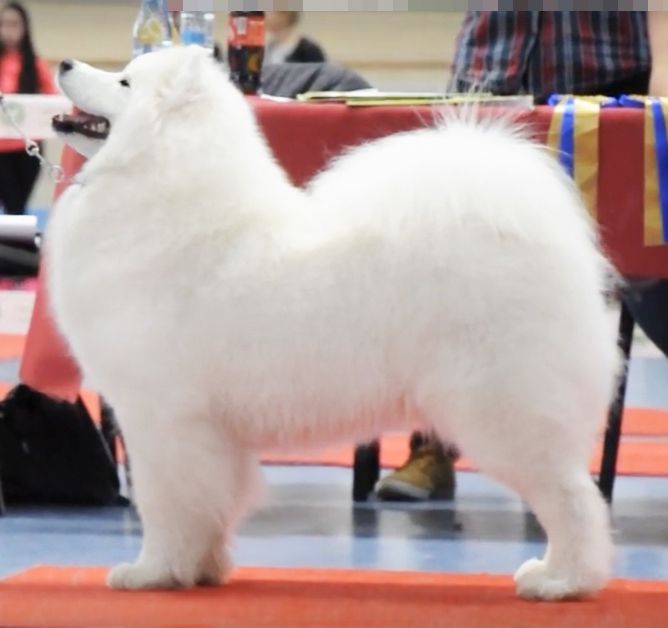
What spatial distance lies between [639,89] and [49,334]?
1674mm

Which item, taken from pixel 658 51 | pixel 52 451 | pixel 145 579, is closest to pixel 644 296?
pixel 658 51

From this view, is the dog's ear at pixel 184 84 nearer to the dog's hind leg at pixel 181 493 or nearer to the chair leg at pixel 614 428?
the dog's hind leg at pixel 181 493

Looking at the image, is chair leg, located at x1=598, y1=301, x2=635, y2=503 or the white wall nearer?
chair leg, located at x1=598, y1=301, x2=635, y2=503

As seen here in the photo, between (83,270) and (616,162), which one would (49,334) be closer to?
(83,270)

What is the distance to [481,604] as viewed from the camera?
7.16 ft

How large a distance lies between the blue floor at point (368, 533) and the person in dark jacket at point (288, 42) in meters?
4.51

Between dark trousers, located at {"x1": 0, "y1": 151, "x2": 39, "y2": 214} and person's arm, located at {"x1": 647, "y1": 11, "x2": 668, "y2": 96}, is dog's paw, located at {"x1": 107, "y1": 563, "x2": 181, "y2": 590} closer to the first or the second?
person's arm, located at {"x1": 647, "y1": 11, "x2": 668, "y2": 96}

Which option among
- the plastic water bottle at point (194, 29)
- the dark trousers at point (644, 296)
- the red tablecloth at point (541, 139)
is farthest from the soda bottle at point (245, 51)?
the dark trousers at point (644, 296)

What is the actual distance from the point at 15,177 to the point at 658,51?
5.77 m

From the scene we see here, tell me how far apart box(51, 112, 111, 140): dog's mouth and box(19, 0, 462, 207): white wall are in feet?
23.8

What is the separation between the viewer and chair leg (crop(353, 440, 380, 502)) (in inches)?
139

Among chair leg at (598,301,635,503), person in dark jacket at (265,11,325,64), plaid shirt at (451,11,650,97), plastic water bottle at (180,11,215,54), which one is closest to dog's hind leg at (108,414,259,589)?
chair leg at (598,301,635,503)

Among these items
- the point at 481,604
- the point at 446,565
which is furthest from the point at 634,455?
the point at 481,604

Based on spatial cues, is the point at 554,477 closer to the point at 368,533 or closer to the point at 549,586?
the point at 549,586
